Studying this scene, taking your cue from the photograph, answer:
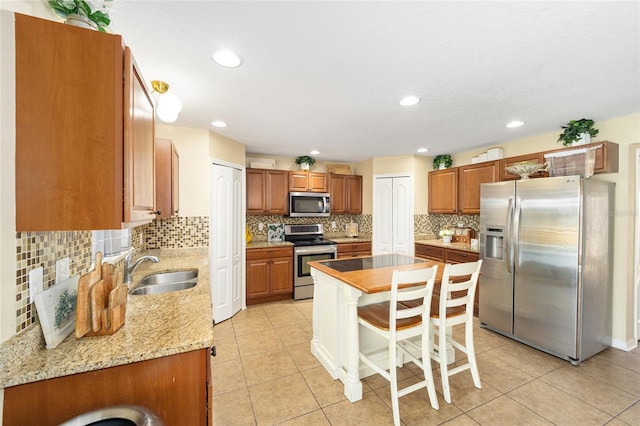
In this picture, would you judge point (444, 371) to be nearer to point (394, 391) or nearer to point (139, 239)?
point (394, 391)

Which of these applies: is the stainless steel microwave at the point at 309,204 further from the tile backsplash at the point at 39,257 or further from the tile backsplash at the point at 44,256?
the tile backsplash at the point at 39,257

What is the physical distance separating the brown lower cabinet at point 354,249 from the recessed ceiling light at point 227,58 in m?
3.28

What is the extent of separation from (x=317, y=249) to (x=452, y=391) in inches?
102

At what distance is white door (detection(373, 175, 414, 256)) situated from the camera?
4.43m

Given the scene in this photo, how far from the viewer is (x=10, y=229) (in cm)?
87

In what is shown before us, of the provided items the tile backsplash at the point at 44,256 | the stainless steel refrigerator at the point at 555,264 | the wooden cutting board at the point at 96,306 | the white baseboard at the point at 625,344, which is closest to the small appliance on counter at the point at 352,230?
the stainless steel refrigerator at the point at 555,264

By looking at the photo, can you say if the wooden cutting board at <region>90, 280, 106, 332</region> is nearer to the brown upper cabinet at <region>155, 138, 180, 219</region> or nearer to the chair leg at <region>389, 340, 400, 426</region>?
the brown upper cabinet at <region>155, 138, 180, 219</region>

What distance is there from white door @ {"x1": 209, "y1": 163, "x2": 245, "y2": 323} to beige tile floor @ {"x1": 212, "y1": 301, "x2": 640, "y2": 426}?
670mm

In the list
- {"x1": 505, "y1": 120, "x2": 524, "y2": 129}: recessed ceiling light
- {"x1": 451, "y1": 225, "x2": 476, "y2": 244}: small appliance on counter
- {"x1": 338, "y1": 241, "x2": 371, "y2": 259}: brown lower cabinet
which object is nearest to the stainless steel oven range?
{"x1": 338, "y1": 241, "x2": 371, "y2": 259}: brown lower cabinet

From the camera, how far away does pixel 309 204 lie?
4.54 m

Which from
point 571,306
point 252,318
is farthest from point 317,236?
point 571,306

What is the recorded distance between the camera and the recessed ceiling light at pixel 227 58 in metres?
1.57

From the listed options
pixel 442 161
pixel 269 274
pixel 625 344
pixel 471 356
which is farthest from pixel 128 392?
pixel 442 161

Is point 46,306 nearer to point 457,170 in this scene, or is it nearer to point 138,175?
point 138,175
